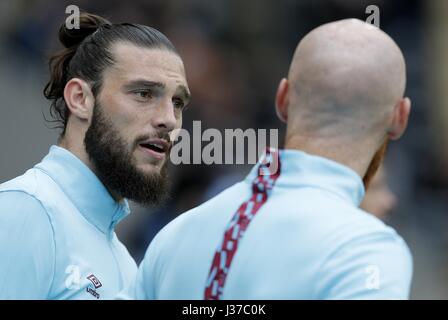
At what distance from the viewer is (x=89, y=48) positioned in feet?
13.3

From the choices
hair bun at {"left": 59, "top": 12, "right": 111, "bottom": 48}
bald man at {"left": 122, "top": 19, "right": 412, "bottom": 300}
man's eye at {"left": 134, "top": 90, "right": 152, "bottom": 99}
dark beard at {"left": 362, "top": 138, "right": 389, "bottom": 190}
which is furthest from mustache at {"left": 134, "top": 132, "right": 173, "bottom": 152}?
dark beard at {"left": 362, "top": 138, "right": 389, "bottom": 190}

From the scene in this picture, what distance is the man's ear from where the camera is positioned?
3959 millimetres

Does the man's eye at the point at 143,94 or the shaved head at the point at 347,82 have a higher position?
the shaved head at the point at 347,82

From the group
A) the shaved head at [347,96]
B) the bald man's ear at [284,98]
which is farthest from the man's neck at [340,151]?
the bald man's ear at [284,98]

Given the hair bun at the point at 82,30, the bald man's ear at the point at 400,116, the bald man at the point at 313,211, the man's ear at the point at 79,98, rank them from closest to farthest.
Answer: the bald man at the point at 313,211 < the bald man's ear at the point at 400,116 < the man's ear at the point at 79,98 < the hair bun at the point at 82,30

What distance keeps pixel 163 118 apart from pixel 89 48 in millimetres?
449

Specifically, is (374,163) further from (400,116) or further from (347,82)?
(347,82)

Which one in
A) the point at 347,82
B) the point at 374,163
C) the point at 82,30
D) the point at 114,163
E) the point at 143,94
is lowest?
the point at 114,163

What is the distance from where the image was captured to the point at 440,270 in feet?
27.4

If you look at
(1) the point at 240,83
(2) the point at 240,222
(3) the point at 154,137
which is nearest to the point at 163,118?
(3) the point at 154,137

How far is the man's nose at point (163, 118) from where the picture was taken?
390 cm

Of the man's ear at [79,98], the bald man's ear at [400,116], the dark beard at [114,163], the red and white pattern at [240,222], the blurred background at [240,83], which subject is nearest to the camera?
the red and white pattern at [240,222]

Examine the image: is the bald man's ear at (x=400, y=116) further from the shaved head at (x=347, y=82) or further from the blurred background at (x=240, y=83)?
the blurred background at (x=240, y=83)

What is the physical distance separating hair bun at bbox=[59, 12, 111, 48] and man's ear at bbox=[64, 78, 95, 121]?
235 millimetres
